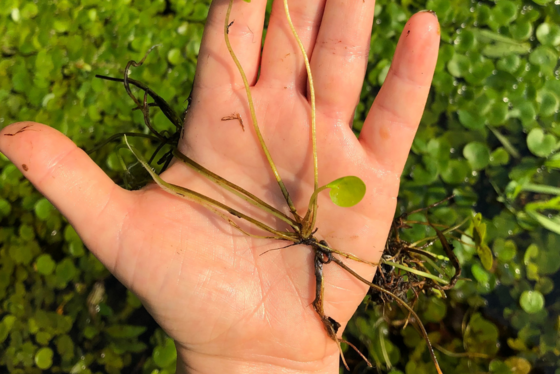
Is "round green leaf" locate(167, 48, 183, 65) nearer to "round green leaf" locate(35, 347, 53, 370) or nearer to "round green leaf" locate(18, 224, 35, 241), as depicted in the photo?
"round green leaf" locate(18, 224, 35, 241)

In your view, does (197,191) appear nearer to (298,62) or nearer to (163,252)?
(163,252)

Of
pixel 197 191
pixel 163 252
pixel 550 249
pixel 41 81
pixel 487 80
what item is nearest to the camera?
pixel 163 252

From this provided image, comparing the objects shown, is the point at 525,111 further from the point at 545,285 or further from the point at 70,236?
the point at 70,236

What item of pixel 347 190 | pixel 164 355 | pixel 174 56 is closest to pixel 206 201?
pixel 347 190

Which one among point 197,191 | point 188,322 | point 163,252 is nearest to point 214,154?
point 197,191

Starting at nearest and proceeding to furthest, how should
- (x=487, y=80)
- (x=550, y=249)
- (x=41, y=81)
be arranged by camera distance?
1. (x=550, y=249)
2. (x=487, y=80)
3. (x=41, y=81)

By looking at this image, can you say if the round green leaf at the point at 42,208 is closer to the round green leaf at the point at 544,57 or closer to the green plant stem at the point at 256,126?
the green plant stem at the point at 256,126

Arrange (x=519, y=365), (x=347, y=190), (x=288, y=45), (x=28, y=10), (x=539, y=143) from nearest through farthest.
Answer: (x=347, y=190), (x=288, y=45), (x=519, y=365), (x=539, y=143), (x=28, y=10)

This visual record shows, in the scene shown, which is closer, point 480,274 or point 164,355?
point 480,274
